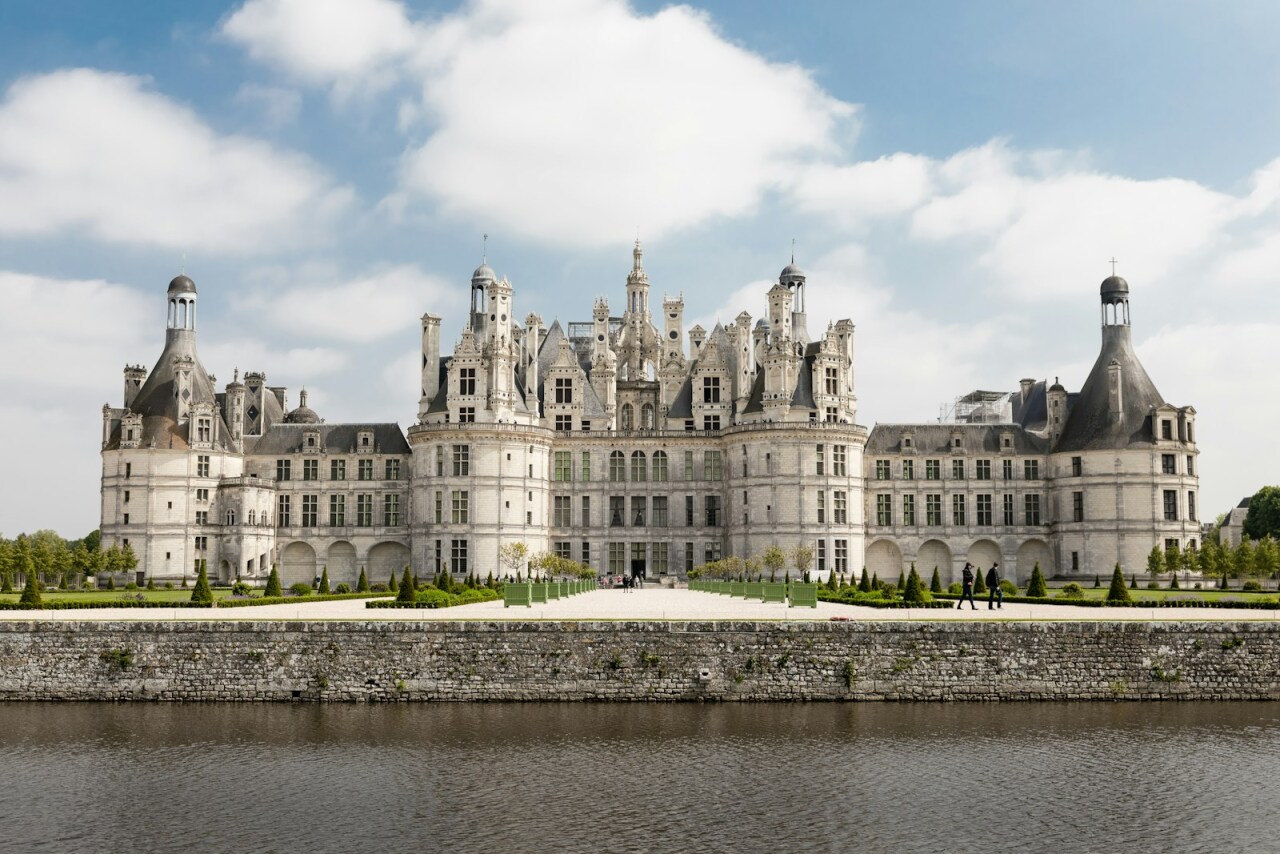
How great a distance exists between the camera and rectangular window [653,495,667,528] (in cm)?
8425

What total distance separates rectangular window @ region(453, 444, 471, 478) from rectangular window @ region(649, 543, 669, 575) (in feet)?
45.1

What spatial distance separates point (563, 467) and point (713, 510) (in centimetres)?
1062

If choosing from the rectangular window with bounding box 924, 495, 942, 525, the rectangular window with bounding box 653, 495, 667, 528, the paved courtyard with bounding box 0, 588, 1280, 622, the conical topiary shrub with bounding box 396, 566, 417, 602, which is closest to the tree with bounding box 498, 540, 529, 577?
the rectangular window with bounding box 653, 495, 667, 528

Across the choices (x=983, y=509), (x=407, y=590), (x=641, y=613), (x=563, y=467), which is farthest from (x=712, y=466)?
(x=641, y=613)

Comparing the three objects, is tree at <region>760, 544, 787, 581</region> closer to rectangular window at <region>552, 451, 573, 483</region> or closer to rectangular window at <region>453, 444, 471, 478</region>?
rectangular window at <region>552, 451, 573, 483</region>

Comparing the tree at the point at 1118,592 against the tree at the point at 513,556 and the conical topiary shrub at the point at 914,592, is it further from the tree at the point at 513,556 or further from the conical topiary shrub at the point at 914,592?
the tree at the point at 513,556

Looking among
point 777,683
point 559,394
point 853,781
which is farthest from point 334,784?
point 559,394

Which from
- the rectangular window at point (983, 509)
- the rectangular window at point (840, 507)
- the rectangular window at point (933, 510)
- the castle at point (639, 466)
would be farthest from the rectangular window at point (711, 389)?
the rectangular window at point (983, 509)

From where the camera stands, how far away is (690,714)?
3366 cm

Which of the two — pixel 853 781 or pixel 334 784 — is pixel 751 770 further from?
pixel 334 784

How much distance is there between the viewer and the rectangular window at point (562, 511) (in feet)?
277

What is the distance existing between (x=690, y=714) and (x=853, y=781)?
8.19 meters

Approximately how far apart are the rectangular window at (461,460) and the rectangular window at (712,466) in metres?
16.0

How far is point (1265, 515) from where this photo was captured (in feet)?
368
